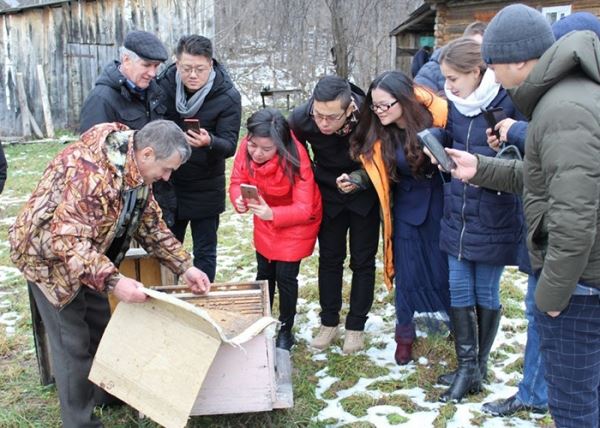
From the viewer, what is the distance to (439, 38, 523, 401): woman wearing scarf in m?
2.97

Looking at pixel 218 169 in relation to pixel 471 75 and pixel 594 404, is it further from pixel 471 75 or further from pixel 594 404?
pixel 594 404

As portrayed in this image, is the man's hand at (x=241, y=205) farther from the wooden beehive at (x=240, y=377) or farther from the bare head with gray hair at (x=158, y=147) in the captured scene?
the bare head with gray hair at (x=158, y=147)

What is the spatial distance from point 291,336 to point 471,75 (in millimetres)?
2020

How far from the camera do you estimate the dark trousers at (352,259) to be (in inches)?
148

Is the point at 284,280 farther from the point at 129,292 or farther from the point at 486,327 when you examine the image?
the point at 129,292

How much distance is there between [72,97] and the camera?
45.7 feet

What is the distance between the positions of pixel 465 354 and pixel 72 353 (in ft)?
6.66

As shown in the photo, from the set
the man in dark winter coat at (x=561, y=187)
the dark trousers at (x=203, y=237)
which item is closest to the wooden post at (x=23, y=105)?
the dark trousers at (x=203, y=237)

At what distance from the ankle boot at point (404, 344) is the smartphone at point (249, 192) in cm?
125

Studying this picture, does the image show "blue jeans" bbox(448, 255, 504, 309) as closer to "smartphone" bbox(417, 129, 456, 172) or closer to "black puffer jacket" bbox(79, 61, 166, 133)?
"smartphone" bbox(417, 129, 456, 172)

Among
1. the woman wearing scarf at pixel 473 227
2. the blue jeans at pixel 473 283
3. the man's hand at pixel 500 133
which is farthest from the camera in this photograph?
the blue jeans at pixel 473 283

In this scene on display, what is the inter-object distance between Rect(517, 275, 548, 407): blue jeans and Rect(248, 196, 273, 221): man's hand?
1.46 m

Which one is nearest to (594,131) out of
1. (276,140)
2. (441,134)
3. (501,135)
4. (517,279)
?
(501,135)

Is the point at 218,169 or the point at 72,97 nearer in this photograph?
the point at 218,169
